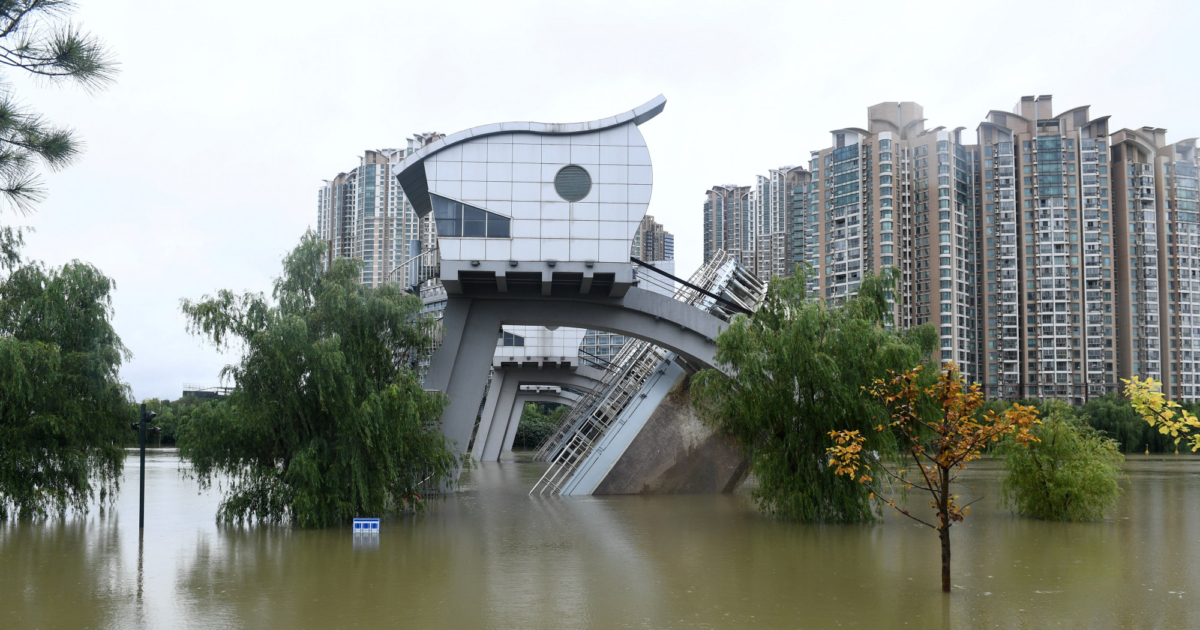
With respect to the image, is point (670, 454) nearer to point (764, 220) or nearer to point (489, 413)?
point (489, 413)

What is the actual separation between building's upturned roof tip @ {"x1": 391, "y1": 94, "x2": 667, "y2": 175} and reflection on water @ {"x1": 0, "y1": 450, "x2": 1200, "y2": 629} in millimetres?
10245

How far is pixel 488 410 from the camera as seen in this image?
5731 cm

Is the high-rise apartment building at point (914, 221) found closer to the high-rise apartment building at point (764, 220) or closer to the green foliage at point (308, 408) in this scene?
the high-rise apartment building at point (764, 220)

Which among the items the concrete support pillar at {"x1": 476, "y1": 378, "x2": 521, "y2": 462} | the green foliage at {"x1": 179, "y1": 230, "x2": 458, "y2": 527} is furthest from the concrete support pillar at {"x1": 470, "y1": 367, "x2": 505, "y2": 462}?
the green foliage at {"x1": 179, "y1": 230, "x2": 458, "y2": 527}

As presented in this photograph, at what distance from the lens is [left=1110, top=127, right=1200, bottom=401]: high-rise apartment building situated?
2921 inches

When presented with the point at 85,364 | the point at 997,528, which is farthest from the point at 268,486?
the point at 997,528

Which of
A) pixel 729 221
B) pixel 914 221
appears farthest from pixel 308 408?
pixel 729 221

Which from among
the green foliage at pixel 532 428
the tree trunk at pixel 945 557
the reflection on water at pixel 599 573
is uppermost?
the tree trunk at pixel 945 557

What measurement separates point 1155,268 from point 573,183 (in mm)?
66200

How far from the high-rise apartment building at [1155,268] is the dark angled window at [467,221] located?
65869 mm

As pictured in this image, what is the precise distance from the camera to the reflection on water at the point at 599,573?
1203 centimetres

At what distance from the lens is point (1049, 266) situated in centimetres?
7425

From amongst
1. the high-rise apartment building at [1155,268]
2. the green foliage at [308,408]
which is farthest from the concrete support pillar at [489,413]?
the high-rise apartment building at [1155,268]

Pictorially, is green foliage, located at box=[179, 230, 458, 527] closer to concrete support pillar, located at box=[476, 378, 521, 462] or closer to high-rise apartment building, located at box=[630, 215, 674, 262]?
concrete support pillar, located at box=[476, 378, 521, 462]
